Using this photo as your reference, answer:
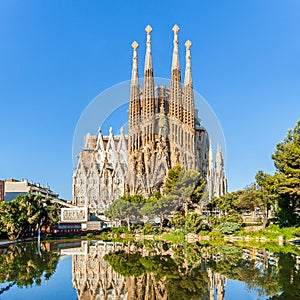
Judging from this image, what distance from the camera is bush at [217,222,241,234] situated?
28172 millimetres

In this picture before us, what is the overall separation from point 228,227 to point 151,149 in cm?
2227

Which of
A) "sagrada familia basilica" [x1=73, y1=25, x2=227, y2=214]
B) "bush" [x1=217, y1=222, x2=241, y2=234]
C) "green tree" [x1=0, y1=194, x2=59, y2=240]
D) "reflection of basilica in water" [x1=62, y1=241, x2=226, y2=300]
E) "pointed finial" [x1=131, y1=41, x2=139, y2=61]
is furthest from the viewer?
"pointed finial" [x1=131, y1=41, x2=139, y2=61]

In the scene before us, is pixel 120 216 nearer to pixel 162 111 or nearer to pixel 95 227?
pixel 95 227

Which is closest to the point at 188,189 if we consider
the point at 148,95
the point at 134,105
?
the point at 134,105

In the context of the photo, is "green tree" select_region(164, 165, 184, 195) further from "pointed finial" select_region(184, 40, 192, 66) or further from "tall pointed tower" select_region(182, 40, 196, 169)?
"pointed finial" select_region(184, 40, 192, 66)

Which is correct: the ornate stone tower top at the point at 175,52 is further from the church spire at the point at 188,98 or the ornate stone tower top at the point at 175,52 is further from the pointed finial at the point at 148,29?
the pointed finial at the point at 148,29

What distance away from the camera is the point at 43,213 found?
2802 cm

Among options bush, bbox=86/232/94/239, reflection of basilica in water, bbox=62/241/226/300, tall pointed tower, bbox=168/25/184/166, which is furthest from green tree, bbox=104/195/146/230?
reflection of basilica in water, bbox=62/241/226/300

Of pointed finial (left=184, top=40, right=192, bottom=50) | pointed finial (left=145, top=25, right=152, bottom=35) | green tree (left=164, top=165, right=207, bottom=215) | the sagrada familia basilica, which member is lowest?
green tree (left=164, top=165, right=207, bottom=215)

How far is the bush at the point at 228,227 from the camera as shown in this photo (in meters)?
28.2

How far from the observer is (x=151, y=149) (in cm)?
4903

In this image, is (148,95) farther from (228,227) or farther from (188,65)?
(228,227)

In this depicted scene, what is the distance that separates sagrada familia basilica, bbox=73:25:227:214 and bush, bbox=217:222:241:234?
19124mm

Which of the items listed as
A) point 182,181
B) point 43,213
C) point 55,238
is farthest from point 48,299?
point 182,181
